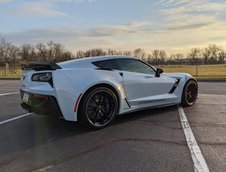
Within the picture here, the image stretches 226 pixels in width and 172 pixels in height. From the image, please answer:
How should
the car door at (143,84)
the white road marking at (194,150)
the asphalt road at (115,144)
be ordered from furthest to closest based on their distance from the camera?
the car door at (143,84), the asphalt road at (115,144), the white road marking at (194,150)

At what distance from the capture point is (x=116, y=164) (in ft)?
11.9

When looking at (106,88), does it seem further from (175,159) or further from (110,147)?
(175,159)

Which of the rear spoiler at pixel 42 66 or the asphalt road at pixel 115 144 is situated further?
the rear spoiler at pixel 42 66

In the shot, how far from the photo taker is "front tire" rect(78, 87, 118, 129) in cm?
510

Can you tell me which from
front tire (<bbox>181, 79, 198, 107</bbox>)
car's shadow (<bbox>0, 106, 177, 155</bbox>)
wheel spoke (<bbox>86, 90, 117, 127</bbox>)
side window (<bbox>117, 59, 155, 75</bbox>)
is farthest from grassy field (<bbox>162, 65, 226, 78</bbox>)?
wheel spoke (<bbox>86, 90, 117, 127</bbox>)

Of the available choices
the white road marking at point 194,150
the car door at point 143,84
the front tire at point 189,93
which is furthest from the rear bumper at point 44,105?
the front tire at point 189,93

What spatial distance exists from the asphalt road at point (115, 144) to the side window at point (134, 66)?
1004 millimetres

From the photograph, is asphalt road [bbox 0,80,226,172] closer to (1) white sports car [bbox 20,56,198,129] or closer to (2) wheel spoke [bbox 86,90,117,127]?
(2) wheel spoke [bbox 86,90,117,127]

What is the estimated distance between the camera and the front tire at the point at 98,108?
5102mm

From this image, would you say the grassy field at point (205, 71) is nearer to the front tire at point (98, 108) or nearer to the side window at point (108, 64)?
the side window at point (108, 64)

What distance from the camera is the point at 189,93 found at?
735 centimetres

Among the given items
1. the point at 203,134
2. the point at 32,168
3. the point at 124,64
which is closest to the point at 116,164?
the point at 32,168

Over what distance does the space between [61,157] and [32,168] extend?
467 millimetres

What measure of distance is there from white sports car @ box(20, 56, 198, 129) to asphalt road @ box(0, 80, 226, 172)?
1.07 ft
